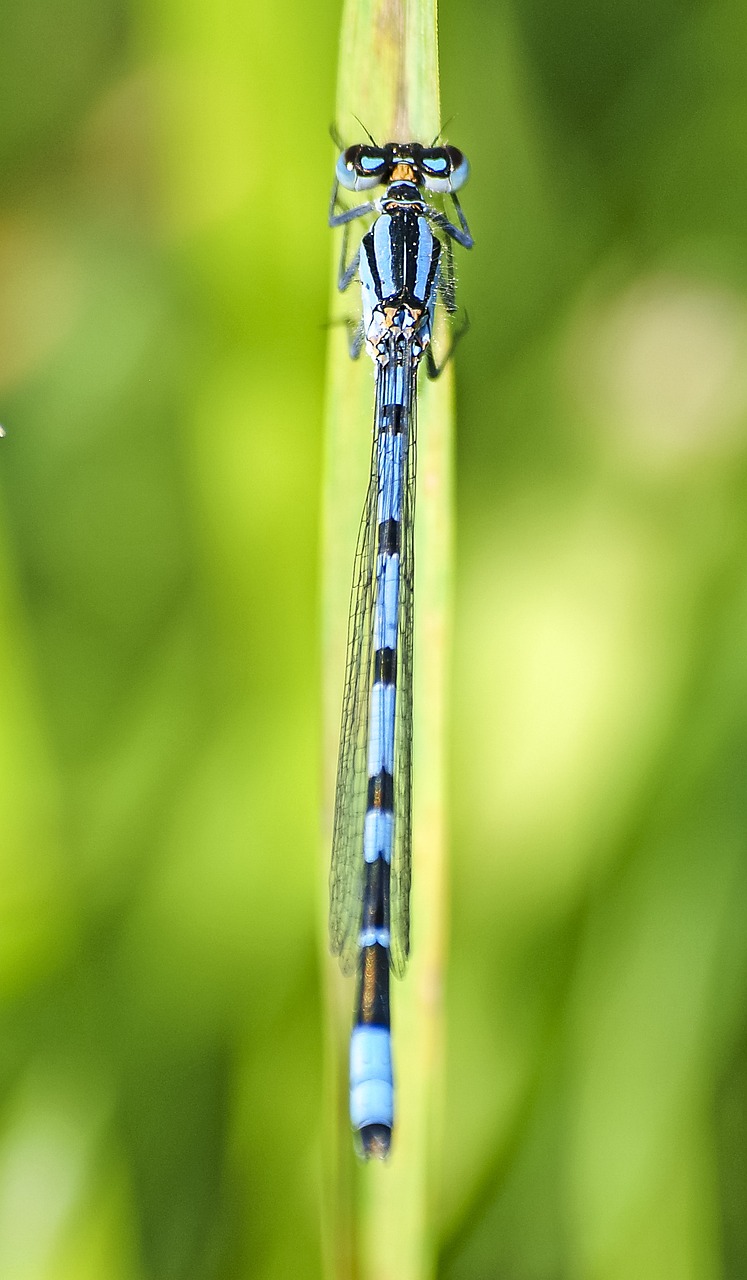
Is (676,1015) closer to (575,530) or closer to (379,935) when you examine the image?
(379,935)

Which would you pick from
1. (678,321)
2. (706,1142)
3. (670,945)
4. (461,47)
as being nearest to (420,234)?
(461,47)

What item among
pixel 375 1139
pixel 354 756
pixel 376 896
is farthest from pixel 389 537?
pixel 375 1139


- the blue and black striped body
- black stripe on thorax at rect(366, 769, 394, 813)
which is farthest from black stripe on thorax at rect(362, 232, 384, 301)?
black stripe on thorax at rect(366, 769, 394, 813)

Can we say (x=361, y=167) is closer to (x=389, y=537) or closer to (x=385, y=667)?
(x=389, y=537)

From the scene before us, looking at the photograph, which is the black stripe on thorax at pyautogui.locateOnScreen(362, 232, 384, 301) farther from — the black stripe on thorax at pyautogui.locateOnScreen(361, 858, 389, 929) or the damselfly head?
the black stripe on thorax at pyautogui.locateOnScreen(361, 858, 389, 929)

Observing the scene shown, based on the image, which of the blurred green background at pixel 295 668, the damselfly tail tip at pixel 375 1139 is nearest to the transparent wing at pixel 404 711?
the blurred green background at pixel 295 668

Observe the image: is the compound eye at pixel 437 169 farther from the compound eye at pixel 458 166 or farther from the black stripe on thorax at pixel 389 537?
the black stripe on thorax at pixel 389 537
